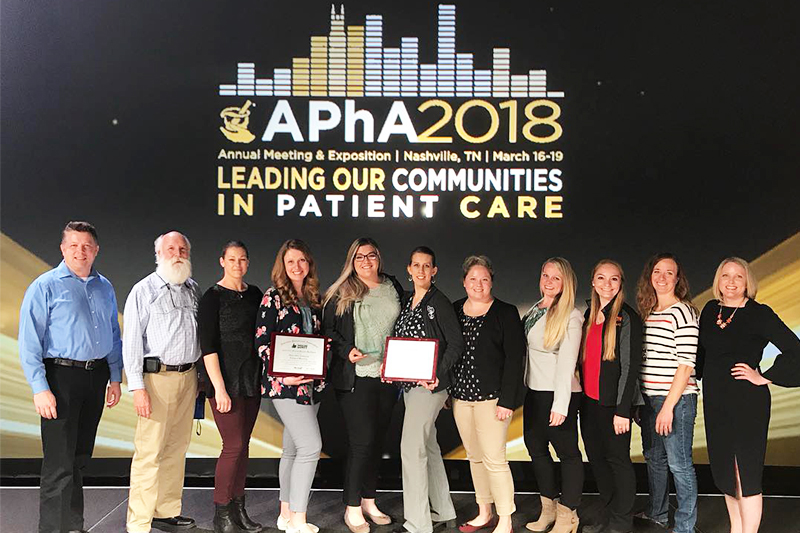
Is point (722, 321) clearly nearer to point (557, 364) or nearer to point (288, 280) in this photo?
point (557, 364)

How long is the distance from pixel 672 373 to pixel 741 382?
0.37 metres

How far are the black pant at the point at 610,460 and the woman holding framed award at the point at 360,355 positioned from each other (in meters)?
1.13

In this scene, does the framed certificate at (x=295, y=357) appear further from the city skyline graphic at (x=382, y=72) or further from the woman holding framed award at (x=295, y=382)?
the city skyline graphic at (x=382, y=72)

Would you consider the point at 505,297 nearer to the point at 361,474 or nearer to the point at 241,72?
the point at 361,474

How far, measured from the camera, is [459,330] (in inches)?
147

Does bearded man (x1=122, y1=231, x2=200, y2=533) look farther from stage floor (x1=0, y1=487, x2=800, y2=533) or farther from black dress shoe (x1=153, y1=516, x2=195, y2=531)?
stage floor (x1=0, y1=487, x2=800, y2=533)

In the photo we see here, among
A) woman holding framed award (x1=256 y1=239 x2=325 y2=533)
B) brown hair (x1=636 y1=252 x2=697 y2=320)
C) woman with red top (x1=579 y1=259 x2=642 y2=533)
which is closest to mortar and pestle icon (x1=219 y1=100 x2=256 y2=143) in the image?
woman holding framed award (x1=256 y1=239 x2=325 y2=533)

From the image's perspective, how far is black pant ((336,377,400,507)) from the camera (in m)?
3.82

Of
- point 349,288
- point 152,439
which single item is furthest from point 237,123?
point 152,439

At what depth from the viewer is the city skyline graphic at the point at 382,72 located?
4891mm

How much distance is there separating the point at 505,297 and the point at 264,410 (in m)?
1.95

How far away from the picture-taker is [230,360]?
3.76 metres

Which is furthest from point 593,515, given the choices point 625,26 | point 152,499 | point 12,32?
point 12,32

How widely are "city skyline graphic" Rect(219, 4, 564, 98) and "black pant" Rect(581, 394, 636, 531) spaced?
2340 millimetres
